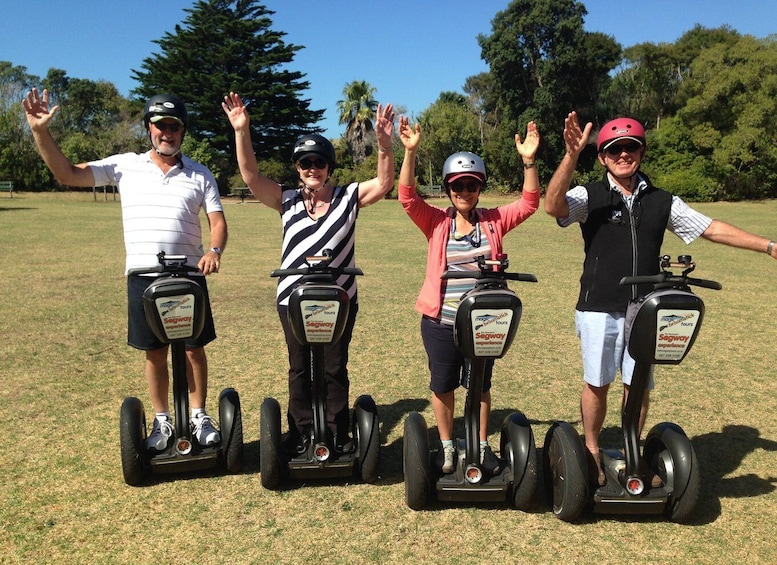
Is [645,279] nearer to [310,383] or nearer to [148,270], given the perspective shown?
[310,383]

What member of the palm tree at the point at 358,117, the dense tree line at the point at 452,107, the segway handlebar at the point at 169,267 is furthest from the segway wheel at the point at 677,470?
the palm tree at the point at 358,117

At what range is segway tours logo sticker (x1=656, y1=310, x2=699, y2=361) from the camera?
10.5 ft

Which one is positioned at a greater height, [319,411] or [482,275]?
[482,275]

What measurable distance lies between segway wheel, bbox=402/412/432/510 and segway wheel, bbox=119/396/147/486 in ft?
5.31

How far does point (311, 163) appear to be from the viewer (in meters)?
3.85

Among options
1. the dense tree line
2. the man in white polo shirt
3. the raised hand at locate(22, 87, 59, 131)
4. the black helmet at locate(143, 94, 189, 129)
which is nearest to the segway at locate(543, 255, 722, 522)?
the man in white polo shirt

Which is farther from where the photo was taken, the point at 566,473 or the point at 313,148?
the point at 313,148

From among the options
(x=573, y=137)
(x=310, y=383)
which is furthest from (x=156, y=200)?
(x=573, y=137)

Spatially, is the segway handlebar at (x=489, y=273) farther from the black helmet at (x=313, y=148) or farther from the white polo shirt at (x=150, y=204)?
the white polo shirt at (x=150, y=204)

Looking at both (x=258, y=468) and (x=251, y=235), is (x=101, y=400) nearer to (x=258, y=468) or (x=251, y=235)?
(x=258, y=468)

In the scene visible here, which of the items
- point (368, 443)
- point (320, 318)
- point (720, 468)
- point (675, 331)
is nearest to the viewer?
point (675, 331)

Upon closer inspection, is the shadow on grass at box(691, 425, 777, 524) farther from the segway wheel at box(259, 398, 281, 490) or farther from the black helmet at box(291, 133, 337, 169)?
the black helmet at box(291, 133, 337, 169)

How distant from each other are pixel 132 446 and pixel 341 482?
1.28m

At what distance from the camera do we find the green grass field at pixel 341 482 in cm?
338
